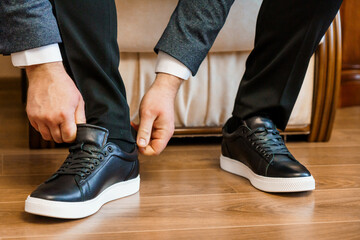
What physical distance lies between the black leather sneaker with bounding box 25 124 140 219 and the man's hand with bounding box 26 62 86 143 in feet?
0.12

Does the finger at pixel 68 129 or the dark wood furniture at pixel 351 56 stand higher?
the finger at pixel 68 129

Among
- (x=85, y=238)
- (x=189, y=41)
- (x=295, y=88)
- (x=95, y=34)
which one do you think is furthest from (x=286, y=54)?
(x=85, y=238)

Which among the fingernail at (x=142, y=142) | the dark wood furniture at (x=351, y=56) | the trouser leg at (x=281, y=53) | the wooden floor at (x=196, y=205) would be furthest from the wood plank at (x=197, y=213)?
the dark wood furniture at (x=351, y=56)

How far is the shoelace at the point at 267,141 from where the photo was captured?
94 centimetres

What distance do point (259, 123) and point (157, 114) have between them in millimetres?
251

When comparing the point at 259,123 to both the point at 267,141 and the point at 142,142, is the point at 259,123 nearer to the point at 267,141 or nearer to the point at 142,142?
the point at 267,141

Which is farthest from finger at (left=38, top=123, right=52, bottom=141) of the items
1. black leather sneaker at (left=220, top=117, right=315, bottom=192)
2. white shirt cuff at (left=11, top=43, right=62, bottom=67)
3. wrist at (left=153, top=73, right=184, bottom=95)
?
black leather sneaker at (left=220, top=117, right=315, bottom=192)

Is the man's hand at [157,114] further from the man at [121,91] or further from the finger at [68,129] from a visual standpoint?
the finger at [68,129]

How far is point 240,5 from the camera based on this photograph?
4.05 ft

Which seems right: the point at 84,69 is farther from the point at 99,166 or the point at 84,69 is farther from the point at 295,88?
the point at 295,88

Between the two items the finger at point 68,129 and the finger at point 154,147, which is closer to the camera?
the finger at point 68,129

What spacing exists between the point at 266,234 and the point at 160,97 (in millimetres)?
339

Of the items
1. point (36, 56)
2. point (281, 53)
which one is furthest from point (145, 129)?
point (281, 53)

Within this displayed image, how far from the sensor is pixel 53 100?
Answer: 753 millimetres
